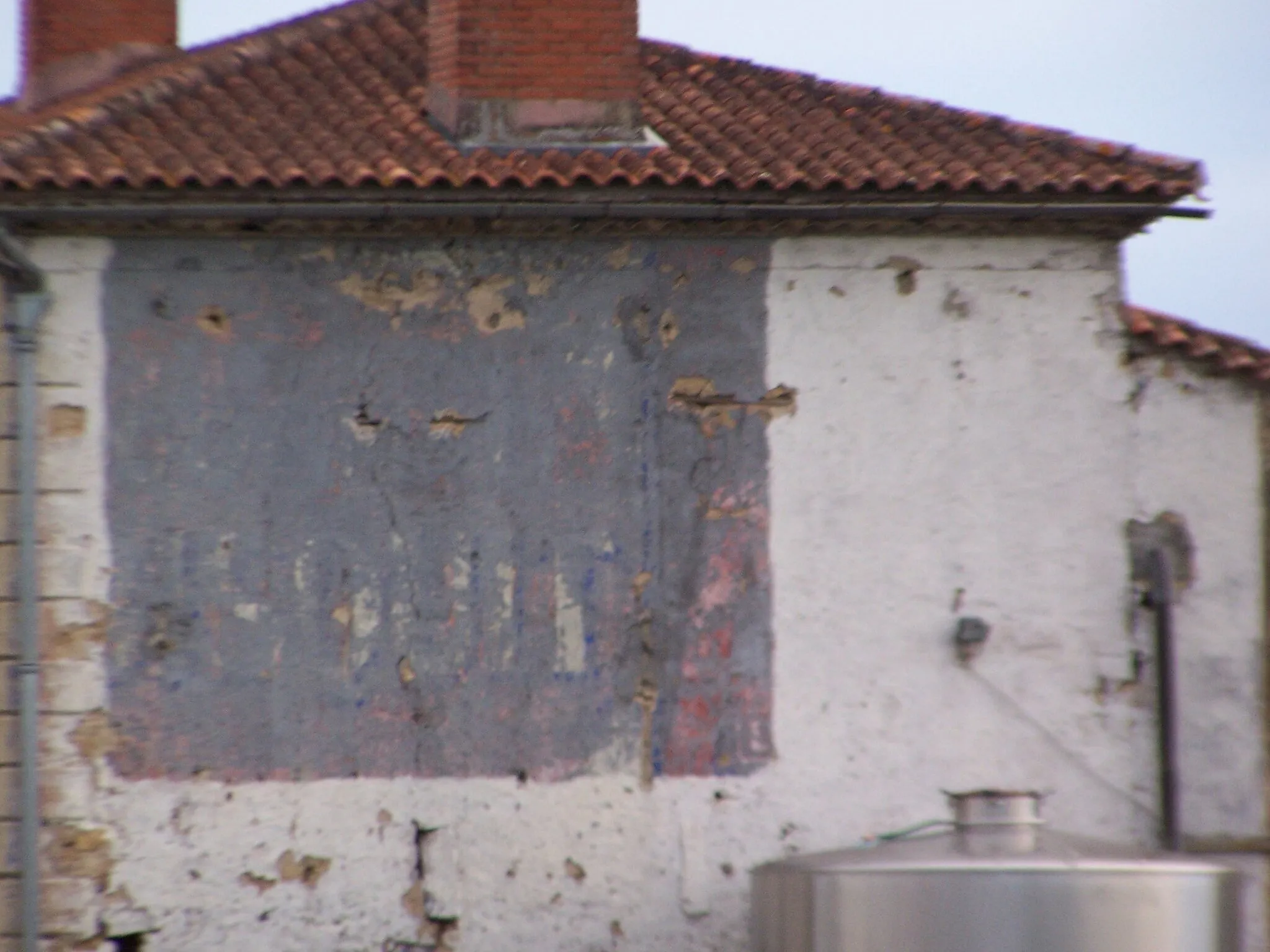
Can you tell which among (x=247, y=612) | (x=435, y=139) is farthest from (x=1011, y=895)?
(x=435, y=139)

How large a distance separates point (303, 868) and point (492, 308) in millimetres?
2955

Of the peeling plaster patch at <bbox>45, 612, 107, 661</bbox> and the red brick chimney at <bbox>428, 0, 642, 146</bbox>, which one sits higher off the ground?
the red brick chimney at <bbox>428, 0, 642, 146</bbox>

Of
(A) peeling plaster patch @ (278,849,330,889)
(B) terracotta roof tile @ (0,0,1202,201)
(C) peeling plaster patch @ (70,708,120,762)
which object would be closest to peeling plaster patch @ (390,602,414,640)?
(A) peeling plaster patch @ (278,849,330,889)

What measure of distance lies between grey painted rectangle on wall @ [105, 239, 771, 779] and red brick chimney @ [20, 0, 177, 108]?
4374 mm

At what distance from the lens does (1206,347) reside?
8492 millimetres

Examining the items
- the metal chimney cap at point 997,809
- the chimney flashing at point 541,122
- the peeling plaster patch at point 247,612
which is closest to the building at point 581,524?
the peeling plaster patch at point 247,612

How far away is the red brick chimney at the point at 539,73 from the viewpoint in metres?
9.00

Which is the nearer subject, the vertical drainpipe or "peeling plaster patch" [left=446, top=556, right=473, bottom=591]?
the vertical drainpipe

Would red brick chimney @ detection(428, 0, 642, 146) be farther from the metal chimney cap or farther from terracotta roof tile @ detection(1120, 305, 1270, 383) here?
the metal chimney cap

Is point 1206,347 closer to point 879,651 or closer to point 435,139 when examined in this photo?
point 879,651

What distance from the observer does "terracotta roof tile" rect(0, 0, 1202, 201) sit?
814 cm

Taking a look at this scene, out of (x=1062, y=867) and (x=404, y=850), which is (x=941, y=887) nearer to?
(x=1062, y=867)

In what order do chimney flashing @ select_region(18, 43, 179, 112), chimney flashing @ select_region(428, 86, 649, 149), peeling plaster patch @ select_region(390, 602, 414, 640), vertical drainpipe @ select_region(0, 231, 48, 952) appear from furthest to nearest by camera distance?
1. chimney flashing @ select_region(18, 43, 179, 112)
2. chimney flashing @ select_region(428, 86, 649, 149)
3. peeling plaster patch @ select_region(390, 602, 414, 640)
4. vertical drainpipe @ select_region(0, 231, 48, 952)

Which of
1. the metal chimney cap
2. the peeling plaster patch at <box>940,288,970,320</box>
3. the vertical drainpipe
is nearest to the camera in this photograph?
the metal chimney cap
